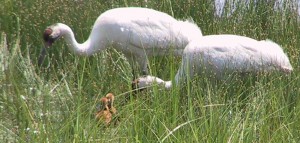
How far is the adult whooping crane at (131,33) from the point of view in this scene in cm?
614

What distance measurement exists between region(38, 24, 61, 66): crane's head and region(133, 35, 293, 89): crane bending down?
1213mm

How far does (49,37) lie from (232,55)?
5.13 feet

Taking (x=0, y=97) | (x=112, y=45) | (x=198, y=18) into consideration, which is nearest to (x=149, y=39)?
(x=112, y=45)

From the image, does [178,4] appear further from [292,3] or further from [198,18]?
[292,3]

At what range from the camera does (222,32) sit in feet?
21.3

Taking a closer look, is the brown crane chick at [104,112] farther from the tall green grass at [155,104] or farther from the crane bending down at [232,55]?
the crane bending down at [232,55]

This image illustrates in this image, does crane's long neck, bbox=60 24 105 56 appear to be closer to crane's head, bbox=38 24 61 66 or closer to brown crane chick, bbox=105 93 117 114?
crane's head, bbox=38 24 61 66

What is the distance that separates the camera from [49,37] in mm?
6160

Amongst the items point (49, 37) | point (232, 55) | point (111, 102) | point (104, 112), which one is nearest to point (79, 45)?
point (49, 37)

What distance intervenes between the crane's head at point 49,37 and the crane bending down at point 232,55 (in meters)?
1.21

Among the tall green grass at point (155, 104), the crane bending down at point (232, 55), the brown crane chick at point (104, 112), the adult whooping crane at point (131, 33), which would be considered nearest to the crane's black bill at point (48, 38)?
the adult whooping crane at point (131, 33)

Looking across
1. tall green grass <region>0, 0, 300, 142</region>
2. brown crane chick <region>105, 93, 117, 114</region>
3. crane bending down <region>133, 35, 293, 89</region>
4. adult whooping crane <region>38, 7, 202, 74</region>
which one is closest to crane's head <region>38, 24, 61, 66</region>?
adult whooping crane <region>38, 7, 202, 74</region>

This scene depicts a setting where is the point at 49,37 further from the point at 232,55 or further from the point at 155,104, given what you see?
the point at 155,104

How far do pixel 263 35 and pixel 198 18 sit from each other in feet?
2.29
